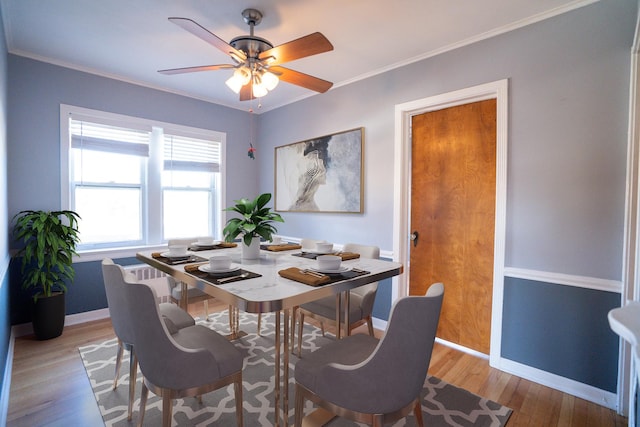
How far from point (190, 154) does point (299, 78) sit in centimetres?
238

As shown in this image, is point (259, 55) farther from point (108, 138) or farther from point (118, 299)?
point (108, 138)

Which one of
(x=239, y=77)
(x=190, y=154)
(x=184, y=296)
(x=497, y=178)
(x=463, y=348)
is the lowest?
(x=463, y=348)

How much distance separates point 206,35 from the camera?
5.51 feet

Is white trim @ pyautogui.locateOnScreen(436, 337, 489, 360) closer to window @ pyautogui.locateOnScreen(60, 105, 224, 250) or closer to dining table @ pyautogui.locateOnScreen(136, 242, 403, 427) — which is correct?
dining table @ pyautogui.locateOnScreen(136, 242, 403, 427)

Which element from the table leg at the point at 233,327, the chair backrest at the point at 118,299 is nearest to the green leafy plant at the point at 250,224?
the chair backrest at the point at 118,299

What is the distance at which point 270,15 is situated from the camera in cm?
215

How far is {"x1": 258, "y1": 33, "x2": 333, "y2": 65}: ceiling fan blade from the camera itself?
1662 mm

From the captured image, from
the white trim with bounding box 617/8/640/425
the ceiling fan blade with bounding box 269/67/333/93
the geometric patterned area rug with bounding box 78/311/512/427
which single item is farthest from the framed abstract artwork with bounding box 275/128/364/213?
the white trim with bounding box 617/8/640/425

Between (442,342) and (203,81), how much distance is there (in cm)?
374

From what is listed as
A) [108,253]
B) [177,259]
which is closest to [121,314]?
[177,259]

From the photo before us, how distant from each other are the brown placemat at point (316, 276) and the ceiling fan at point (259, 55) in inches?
50.3

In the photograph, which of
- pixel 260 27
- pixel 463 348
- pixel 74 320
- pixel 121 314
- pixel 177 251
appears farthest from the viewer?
pixel 74 320

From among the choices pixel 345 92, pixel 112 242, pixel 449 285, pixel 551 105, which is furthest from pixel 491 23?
pixel 112 242

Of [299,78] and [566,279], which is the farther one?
[299,78]
